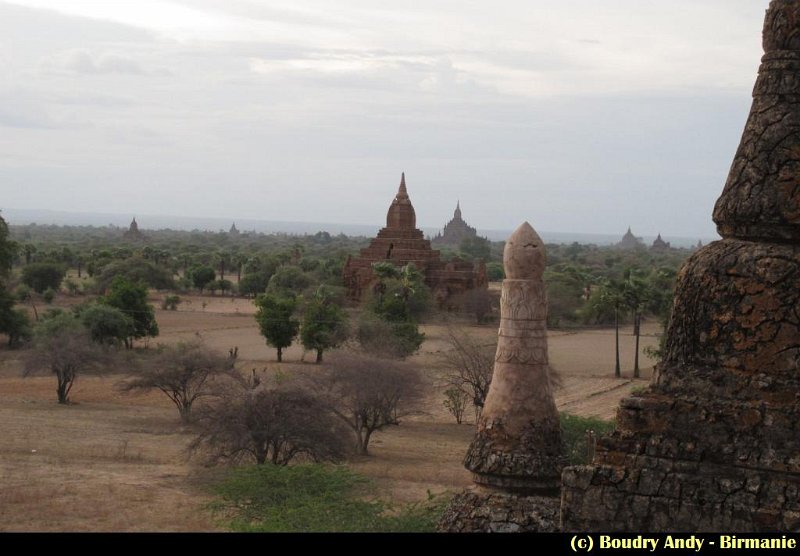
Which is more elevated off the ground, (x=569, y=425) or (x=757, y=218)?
(x=757, y=218)

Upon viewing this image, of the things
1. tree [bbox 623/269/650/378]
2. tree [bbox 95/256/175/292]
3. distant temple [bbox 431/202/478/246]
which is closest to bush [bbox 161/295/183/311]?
tree [bbox 95/256/175/292]

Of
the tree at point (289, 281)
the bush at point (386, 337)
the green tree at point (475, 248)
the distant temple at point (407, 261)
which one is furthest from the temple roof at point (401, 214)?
the green tree at point (475, 248)

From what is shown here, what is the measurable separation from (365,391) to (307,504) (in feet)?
30.1

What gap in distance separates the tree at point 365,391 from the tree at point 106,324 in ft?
50.1

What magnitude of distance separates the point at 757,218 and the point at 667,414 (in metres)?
1.32

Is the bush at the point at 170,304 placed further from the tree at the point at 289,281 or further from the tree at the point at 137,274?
the tree at the point at 289,281

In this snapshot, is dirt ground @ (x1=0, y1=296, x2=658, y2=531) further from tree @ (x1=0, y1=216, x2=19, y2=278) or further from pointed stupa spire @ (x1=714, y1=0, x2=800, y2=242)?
pointed stupa spire @ (x1=714, y1=0, x2=800, y2=242)

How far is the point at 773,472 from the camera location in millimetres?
6254

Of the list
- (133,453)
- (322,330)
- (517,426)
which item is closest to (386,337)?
(322,330)

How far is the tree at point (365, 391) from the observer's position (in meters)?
23.0

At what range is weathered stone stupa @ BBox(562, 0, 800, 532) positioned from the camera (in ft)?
20.6

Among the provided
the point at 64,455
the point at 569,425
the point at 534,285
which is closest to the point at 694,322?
the point at 534,285

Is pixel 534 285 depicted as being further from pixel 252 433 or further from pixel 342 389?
pixel 342 389
